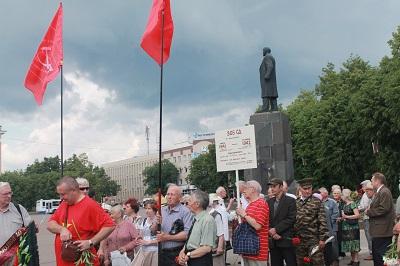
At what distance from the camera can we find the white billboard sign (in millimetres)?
9438

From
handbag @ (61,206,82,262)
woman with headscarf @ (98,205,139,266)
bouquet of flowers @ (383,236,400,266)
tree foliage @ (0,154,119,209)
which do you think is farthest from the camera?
tree foliage @ (0,154,119,209)

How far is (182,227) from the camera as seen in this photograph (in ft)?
21.2

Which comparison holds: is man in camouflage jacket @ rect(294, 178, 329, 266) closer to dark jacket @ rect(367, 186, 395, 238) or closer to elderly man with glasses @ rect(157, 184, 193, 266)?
dark jacket @ rect(367, 186, 395, 238)

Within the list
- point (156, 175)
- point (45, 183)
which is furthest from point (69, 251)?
point (156, 175)

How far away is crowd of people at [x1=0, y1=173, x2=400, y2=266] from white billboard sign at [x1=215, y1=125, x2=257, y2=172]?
70cm

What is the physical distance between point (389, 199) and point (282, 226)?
182 centimetres

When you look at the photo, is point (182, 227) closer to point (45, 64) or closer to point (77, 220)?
point (77, 220)

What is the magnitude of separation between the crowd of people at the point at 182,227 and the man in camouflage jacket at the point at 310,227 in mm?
14

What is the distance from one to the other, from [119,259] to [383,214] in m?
3.94

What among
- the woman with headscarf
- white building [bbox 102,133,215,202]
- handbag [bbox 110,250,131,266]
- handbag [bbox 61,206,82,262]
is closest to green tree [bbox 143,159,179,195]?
white building [bbox 102,133,215,202]

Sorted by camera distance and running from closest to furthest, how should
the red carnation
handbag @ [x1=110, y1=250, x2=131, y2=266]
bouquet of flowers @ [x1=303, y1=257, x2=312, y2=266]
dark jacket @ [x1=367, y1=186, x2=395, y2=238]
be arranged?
1. handbag @ [x1=110, y1=250, x2=131, y2=266]
2. the red carnation
3. bouquet of flowers @ [x1=303, y1=257, x2=312, y2=266]
4. dark jacket @ [x1=367, y1=186, x2=395, y2=238]

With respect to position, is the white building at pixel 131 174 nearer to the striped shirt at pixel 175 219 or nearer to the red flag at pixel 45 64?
the red flag at pixel 45 64

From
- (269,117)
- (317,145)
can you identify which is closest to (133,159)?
(317,145)

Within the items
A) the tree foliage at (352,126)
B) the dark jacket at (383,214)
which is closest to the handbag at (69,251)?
the dark jacket at (383,214)
